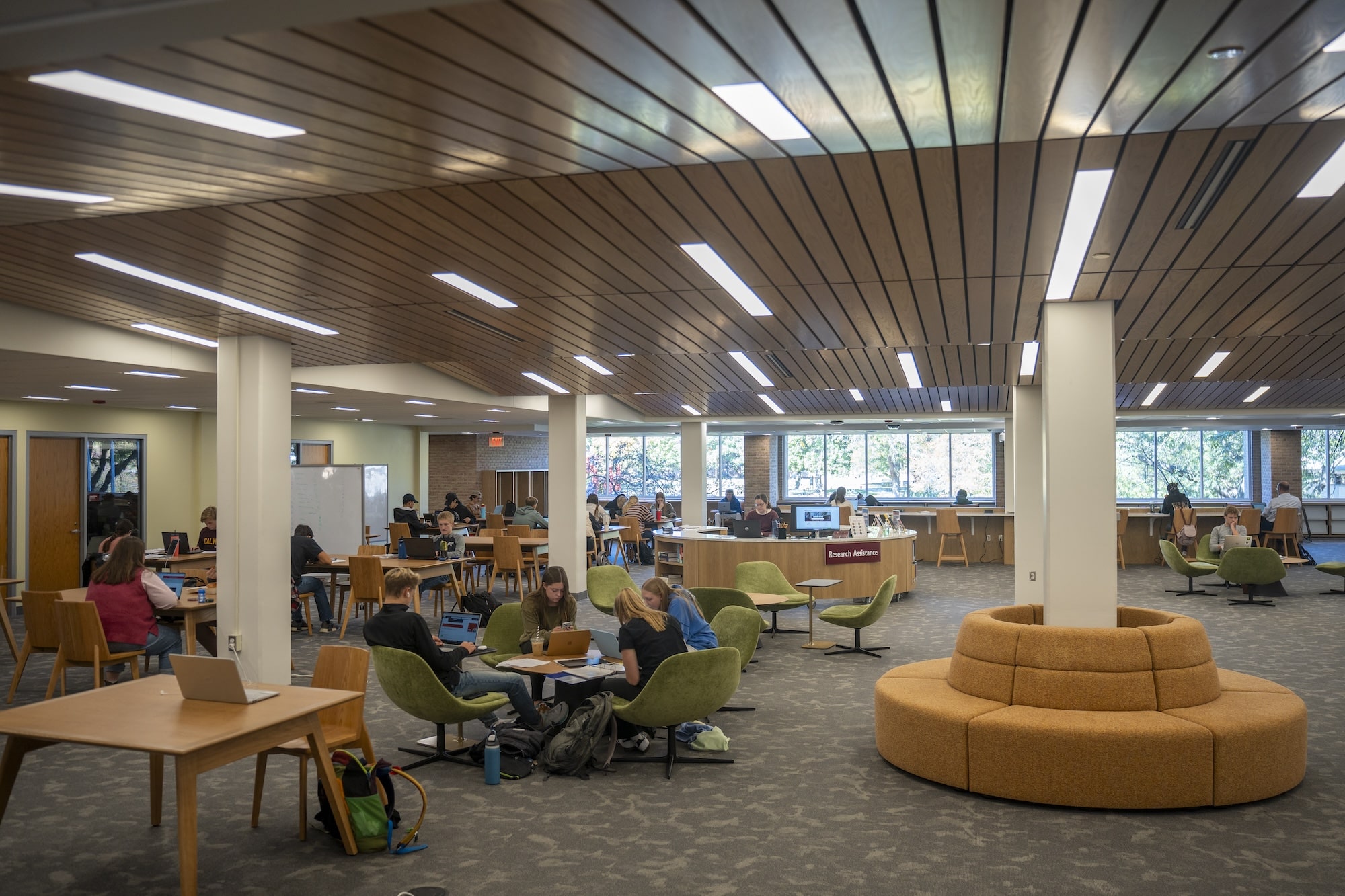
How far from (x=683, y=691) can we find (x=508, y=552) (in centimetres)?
847

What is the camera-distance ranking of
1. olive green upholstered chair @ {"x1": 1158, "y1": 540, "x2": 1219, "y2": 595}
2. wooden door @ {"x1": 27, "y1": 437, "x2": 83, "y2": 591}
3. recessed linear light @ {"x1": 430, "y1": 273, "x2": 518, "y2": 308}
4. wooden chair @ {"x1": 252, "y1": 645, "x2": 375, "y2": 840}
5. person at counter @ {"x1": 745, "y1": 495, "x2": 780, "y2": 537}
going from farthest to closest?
person at counter @ {"x1": 745, "y1": 495, "x2": 780, "y2": 537} < olive green upholstered chair @ {"x1": 1158, "y1": 540, "x2": 1219, "y2": 595} < wooden door @ {"x1": 27, "y1": 437, "x2": 83, "y2": 591} < recessed linear light @ {"x1": 430, "y1": 273, "x2": 518, "y2": 308} < wooden chair @ {"x1": 252, "y1": 645, "x2": 375, "y2": 840}

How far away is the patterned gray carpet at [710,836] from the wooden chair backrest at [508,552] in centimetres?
701

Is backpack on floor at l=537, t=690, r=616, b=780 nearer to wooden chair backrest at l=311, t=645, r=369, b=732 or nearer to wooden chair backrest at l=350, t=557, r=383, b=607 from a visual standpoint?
wooden chair backrest at l=311, t=645, r=369, b=732

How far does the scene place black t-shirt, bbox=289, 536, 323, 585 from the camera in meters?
11.2

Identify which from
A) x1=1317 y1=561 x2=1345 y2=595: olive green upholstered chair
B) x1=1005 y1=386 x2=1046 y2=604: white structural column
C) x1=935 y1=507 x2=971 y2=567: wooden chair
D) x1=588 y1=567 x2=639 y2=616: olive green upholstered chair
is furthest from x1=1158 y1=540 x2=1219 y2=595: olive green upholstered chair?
x1=588 y1=567 x2=639 y2=616: olive green upholstered chair

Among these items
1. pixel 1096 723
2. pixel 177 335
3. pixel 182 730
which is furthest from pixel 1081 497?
pixel 177 335

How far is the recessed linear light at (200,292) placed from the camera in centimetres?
547

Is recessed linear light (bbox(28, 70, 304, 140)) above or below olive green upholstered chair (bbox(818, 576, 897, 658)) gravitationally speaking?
above

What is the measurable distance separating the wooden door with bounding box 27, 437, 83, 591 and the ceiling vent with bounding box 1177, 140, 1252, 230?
14319mm

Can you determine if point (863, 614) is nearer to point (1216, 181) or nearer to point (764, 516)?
point (764, 516)

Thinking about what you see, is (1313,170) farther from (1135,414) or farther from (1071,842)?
(1135,414)

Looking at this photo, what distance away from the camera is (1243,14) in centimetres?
249

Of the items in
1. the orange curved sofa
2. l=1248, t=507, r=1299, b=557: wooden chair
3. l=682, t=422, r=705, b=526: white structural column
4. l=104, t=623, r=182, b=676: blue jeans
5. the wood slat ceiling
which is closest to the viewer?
the wood slat ceiling

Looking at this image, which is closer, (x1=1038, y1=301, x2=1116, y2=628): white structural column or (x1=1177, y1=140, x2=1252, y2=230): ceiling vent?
(x1=1177, y1=140, x2=1252, y2=230): ceiling vent
